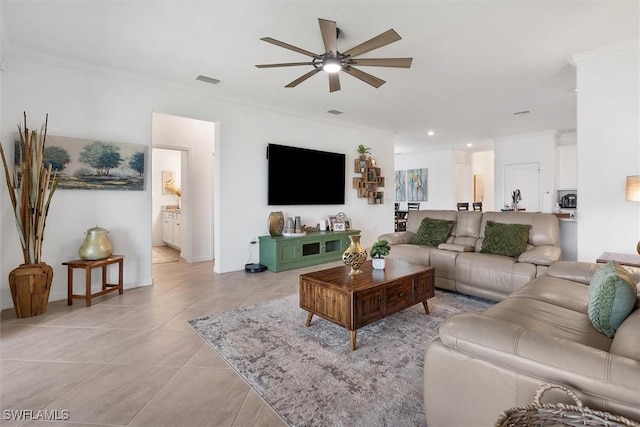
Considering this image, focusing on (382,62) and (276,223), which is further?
(276,223)

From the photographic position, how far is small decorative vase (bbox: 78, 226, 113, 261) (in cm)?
334

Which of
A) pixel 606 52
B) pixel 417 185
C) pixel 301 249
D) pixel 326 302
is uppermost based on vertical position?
pixel 606 52

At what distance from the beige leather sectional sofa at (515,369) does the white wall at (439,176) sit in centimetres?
811

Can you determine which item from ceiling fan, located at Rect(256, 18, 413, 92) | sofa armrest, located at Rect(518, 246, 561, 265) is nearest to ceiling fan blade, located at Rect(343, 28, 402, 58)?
ceiling fan, located at Rect(256, 18, 413, 92)

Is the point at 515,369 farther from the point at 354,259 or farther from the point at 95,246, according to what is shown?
the point at 95,246

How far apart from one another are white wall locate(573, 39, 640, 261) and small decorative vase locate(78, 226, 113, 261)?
207 inches

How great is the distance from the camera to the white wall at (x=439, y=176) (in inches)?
364

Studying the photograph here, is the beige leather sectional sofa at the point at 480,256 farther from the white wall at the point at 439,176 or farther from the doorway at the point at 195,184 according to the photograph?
the white wall at the point at 439,176

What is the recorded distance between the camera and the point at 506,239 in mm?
3596

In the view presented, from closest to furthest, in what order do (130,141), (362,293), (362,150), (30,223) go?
1. (362,293)
2. (30,223)
3. (130,141)
4. (362,150)

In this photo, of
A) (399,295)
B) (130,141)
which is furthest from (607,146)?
(130,141)

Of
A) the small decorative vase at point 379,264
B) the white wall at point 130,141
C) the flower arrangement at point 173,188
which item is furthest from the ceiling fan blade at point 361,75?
the flower arrangement at point 173,188

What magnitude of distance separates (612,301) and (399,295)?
138cm

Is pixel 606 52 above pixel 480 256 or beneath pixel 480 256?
above
